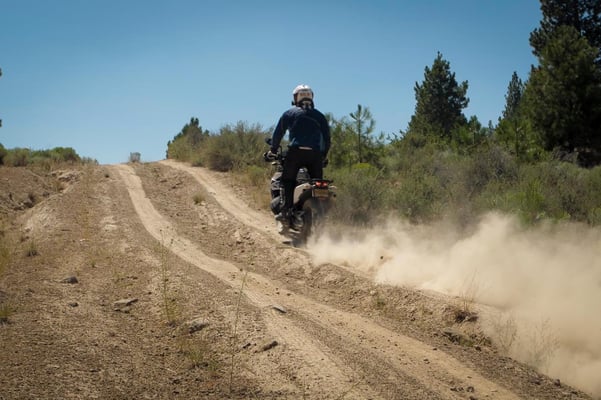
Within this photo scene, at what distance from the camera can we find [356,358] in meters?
4.45

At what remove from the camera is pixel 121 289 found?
263 inches

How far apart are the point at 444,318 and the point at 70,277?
5.08 m

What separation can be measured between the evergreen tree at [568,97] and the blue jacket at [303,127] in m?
16.4

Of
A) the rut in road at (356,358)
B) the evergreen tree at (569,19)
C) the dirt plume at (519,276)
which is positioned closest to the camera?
the rut in road at (356,358)

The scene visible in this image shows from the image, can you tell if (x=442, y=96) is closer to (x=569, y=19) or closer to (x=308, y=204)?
(x=569, y=19)

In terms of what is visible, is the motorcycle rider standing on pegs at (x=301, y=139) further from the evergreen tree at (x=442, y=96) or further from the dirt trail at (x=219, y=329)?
the evergreen tree at (x=442, y=96)

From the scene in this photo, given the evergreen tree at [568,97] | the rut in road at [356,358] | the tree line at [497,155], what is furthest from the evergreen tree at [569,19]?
the rut in road at [356,358]

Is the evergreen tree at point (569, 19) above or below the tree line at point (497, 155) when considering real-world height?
above

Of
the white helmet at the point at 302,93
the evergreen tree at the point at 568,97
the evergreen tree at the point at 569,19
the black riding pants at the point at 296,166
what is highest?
the evergreen tree at the point at 569,19

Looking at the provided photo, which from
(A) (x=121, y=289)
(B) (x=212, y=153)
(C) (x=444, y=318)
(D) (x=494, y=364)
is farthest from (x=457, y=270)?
(B) (x=212, y=153)

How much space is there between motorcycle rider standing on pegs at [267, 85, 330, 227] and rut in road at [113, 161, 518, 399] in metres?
3.30

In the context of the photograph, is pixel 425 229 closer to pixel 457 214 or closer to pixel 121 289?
pixel 457 214

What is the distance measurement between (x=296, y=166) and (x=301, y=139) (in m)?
0.54

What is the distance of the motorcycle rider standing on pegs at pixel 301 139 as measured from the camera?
9.54 m
